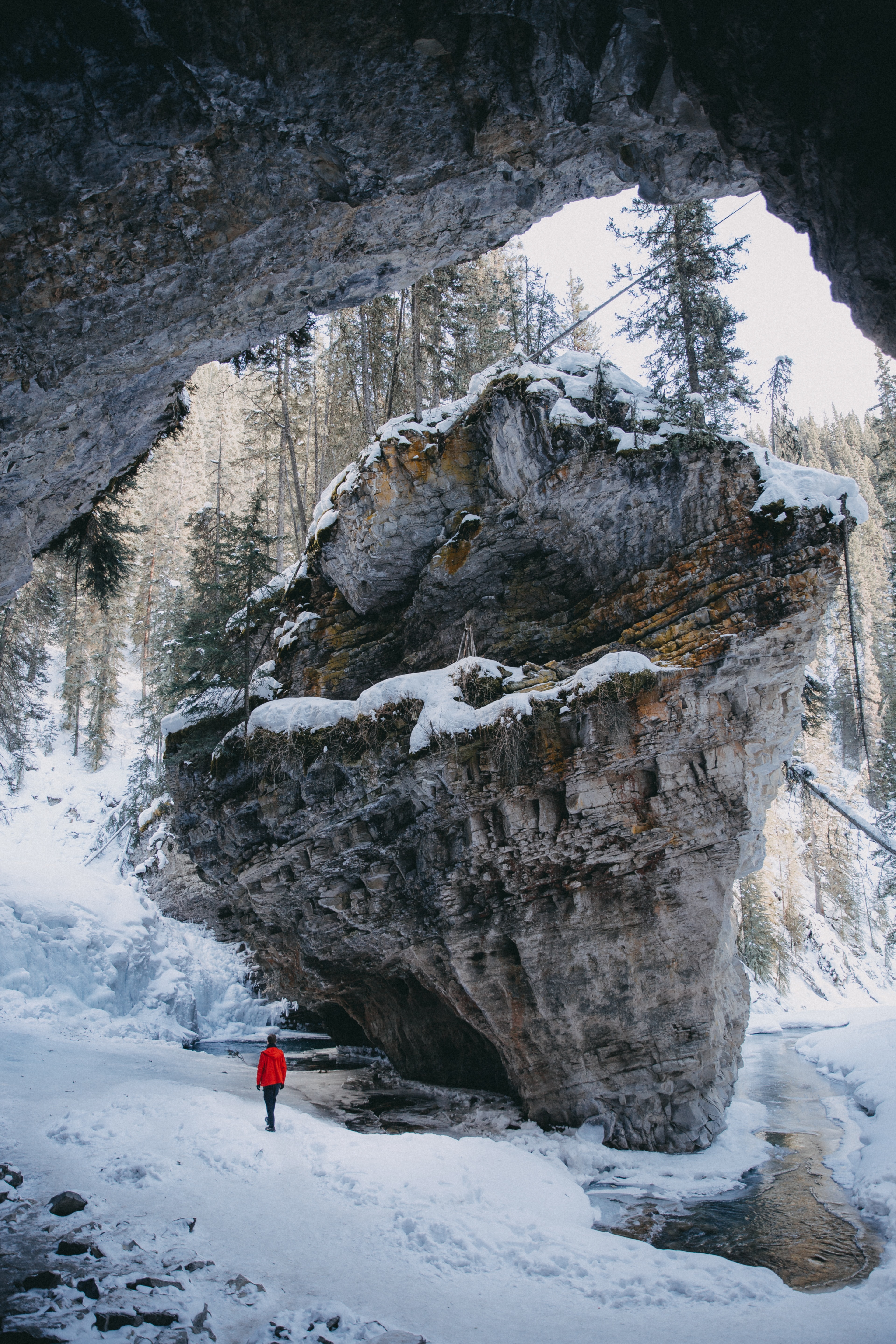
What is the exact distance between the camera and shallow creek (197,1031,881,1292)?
776cm

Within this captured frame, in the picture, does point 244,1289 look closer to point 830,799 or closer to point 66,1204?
point 66,1204

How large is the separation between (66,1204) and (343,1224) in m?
2.58

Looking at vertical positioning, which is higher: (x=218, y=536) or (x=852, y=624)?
(x=218, y=536)

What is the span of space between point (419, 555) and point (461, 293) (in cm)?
1498

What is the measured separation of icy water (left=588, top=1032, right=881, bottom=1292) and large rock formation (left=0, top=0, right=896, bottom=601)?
947 cm

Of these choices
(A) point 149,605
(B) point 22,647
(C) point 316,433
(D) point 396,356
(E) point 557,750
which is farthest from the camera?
(A) point 149,605

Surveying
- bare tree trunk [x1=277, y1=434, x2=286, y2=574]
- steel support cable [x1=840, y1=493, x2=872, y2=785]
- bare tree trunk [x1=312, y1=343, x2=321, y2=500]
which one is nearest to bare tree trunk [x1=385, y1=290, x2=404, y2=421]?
bare tree trunk [x1=277, y1=434, x2=286, y2=574]

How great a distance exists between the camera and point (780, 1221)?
873cm

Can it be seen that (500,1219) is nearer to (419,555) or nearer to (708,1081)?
(708,1081)

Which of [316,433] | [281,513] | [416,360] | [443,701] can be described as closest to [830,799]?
[443,701]

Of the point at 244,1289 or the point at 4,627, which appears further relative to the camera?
the point at 4,627

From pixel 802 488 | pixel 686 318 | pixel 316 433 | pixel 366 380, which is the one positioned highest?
pixel 316 433

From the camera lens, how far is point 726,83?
393 centimetres

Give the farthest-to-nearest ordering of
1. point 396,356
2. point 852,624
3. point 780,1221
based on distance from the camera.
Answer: point 396,356 < point 780,1221 < point 852,624
